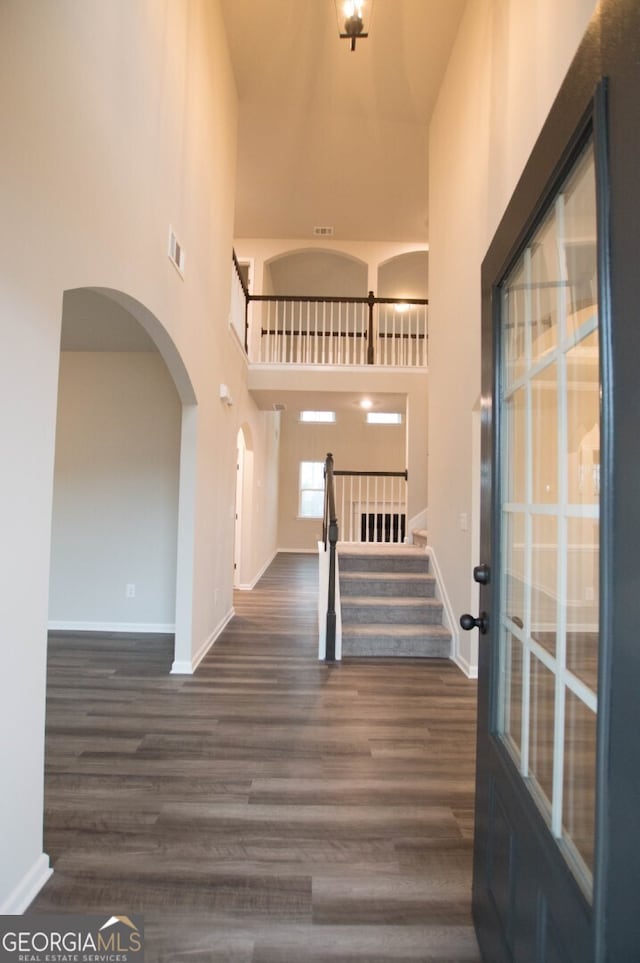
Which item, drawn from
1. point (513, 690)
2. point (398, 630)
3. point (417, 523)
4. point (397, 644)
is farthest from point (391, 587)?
point (513, 690)

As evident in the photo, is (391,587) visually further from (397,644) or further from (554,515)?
(554,515)

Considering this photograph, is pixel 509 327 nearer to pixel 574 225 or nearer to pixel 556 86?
pixel 574 225

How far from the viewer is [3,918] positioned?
1386 mm

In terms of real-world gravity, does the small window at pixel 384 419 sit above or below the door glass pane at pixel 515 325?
above

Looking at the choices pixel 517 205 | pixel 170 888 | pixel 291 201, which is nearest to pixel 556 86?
pixel 517 205

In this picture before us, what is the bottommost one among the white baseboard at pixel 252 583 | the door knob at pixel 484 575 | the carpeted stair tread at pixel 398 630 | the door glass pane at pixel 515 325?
the white baseboard at pixel 252 583

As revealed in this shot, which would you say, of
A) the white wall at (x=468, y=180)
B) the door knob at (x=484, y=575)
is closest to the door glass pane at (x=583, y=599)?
the door knob at (x=484, y=575)

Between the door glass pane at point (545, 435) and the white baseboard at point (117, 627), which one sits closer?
the door glass pane at point (545, 435)

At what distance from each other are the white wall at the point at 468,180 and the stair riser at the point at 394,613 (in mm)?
→ 279

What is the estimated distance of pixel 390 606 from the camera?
4.25 metres

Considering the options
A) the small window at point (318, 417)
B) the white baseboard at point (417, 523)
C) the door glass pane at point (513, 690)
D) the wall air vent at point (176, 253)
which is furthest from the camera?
the small window at point (318, 417)

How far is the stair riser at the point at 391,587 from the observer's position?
4496 mm

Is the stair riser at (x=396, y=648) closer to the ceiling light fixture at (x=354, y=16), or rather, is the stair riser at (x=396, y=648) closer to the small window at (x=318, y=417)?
the ceiling light fixture at (x=354, y=16)

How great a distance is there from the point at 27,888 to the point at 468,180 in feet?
15.4
